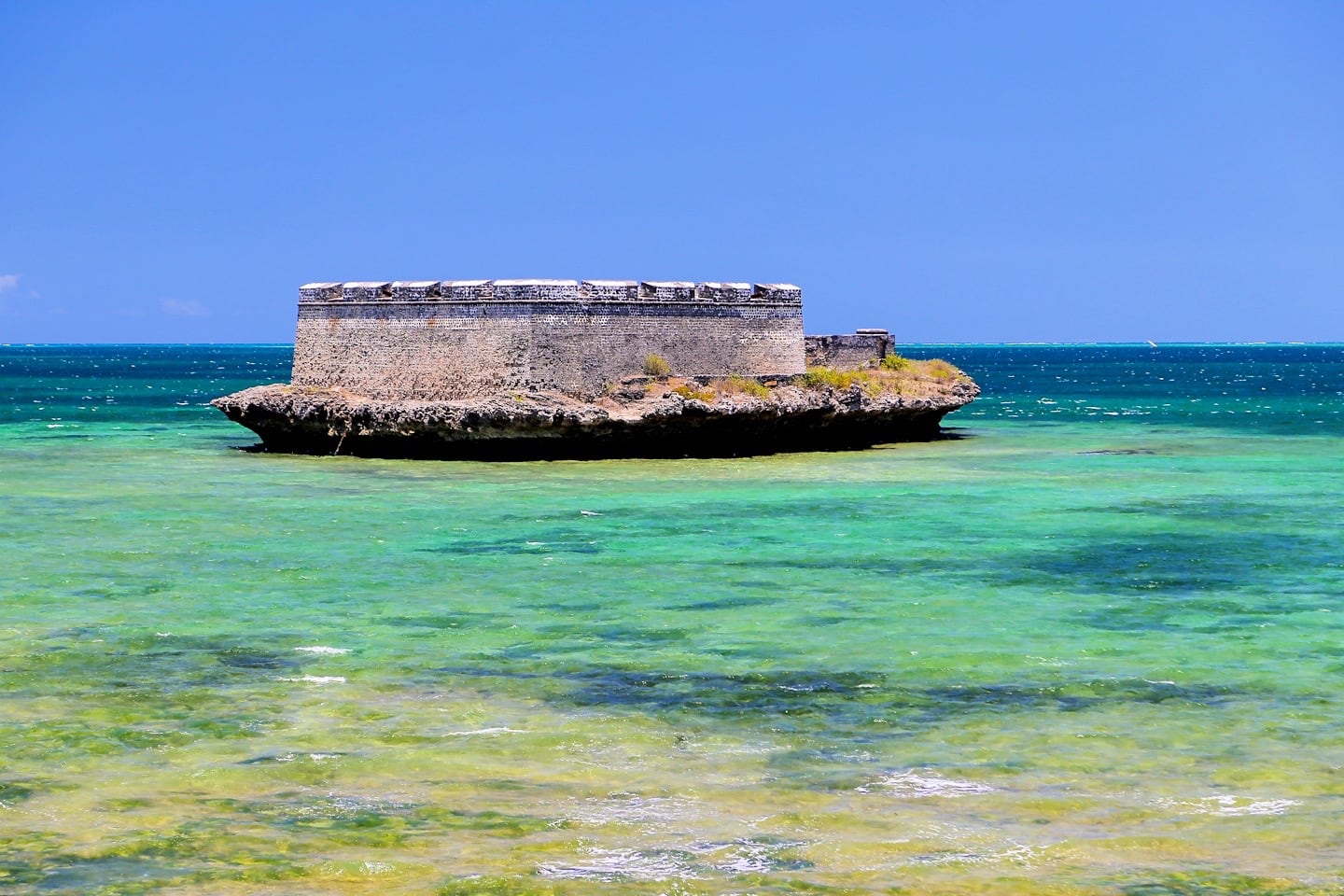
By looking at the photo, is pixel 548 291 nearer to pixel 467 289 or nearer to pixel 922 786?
pixel 467 289

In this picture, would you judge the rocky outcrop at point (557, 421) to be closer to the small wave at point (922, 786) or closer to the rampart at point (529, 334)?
the rampart at point (529, 334)

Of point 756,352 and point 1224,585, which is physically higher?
point 756,352

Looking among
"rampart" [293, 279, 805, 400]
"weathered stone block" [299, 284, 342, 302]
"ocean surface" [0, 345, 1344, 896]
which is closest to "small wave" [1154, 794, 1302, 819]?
"ocean surface" [0, 345, 1344, 896]

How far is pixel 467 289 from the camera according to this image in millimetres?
29844

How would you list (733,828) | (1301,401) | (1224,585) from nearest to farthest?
(733,828) < (1224,585) < (1301,401)

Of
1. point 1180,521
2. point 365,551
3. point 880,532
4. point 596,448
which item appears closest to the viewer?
point 365,551

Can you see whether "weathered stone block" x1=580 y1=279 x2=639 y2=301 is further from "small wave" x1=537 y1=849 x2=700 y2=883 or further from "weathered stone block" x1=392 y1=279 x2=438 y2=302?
"small wave" x1=537 y1=849 x2=700 y2=883

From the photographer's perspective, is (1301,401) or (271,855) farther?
(1301,401)

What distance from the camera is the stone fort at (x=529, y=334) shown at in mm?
29203

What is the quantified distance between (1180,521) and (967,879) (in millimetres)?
13896

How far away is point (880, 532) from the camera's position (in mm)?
19125

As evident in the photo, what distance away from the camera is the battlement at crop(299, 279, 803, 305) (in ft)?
96.2

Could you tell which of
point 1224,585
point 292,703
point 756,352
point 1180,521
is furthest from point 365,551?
point 756,352

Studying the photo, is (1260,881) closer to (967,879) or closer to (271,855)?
(967,879)
